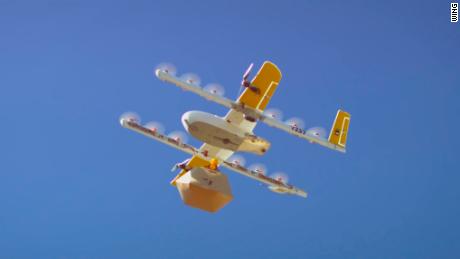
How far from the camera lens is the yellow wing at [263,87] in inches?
2303

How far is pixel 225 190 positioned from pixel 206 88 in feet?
30.2

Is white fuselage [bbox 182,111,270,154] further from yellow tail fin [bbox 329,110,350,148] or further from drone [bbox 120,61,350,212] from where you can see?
yellow tail fin [bbox 329,110,350,148]

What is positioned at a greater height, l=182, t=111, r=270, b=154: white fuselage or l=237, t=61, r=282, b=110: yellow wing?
l=237, t=61, r=282, b=110: yellow wing

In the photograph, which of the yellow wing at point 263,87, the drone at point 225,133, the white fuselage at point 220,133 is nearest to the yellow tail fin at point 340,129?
the drone at point 225,133

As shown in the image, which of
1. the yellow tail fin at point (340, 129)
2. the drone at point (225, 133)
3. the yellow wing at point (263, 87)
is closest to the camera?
the drone at point (225, 133)

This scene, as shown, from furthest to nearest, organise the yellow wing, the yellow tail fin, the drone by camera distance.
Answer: the yellow tail fin
the yellow wing
the drone

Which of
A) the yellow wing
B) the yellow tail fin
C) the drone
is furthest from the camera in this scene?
the yellow tail fin

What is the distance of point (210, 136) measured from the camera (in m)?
56.2

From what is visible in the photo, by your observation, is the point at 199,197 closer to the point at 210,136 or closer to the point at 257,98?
the point at 210,136

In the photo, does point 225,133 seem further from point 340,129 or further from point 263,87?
point 340,129

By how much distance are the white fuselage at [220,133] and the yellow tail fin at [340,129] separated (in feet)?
24.3

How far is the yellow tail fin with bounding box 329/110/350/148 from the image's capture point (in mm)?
62625

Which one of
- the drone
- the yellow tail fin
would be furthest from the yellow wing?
the yellow tail fin

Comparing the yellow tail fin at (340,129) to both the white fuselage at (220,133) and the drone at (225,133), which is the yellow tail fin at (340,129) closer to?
the drone at (225,133)
